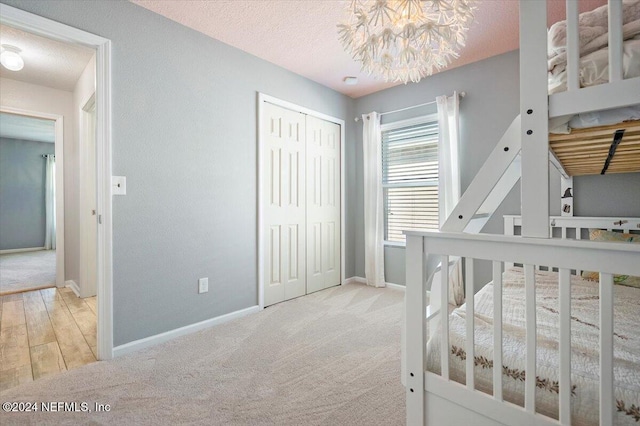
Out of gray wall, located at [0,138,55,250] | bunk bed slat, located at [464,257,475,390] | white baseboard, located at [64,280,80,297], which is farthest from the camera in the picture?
gray wall, located at [0,138,55,250]

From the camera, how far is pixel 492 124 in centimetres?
294

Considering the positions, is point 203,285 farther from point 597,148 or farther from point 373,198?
point 597,148

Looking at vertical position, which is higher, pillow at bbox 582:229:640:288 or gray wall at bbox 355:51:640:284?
gray wall at bbox 355:51:640:284

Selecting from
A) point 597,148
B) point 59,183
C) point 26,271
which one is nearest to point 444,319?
point 597,148

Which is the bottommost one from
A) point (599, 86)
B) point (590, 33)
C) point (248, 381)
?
point (248, 381)

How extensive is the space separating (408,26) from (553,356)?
58.8 inches

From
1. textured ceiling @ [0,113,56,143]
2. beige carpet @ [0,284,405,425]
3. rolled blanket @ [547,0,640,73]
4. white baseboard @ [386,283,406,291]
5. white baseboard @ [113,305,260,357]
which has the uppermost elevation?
textured ceiling @ [0,113,56,143]

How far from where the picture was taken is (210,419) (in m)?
1.47

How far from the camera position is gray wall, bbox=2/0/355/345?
212cm

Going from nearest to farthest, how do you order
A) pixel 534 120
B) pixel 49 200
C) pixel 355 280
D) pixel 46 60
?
1. pixel 534 120
2. pixel 46 60
3. pixel 355 280
4. pixel 49 200

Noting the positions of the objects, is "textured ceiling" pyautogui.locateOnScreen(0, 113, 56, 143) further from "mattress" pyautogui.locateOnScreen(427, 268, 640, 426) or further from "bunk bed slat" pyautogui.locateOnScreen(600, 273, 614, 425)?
"bunk bed slat" pyautogui.locateOnScreen(600, 273, 614, 425)

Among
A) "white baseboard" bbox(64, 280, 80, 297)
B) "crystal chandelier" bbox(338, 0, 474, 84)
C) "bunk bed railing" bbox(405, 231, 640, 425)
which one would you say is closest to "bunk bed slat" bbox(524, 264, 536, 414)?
"bunk bed railing" bbox(405, 231, 640, 425)

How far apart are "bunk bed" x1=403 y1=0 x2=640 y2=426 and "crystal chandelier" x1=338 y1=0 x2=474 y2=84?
59cm

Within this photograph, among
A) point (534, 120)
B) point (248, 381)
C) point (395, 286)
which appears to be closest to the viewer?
point (534, 120)
